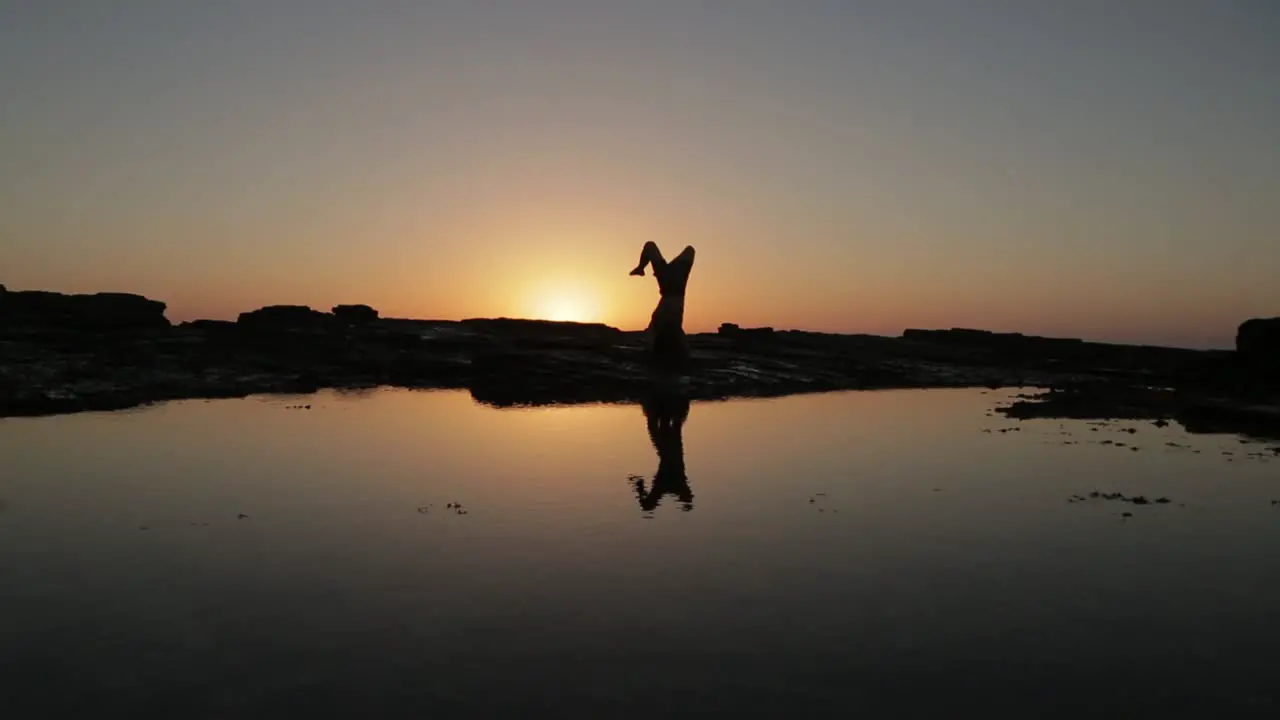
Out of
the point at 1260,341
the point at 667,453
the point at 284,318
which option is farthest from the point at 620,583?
the point at 284,318

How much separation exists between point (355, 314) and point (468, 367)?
28.8m

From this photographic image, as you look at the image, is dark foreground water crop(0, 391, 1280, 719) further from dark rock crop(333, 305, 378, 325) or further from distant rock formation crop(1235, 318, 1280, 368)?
dark rock crop(333, 305, 378, 325)

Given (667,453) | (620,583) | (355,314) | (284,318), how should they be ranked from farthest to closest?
(355,314), (284,318), (667,453), (620,583)

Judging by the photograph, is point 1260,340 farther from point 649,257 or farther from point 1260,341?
point 649,257

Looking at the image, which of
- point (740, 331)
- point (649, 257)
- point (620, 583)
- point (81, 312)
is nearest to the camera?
point (620, 583)

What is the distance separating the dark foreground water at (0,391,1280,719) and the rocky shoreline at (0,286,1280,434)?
17.1 m

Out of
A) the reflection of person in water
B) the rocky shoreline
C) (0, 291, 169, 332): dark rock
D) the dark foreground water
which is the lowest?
the dark foreground water

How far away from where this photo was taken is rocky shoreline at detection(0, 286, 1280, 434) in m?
41.8

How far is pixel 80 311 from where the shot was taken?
62.2 m

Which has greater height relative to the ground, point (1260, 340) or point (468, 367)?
point (1260, 340)

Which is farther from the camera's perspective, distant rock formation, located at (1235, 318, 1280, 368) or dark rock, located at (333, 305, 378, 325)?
dark rock, located at (333, 305, 378, 325)

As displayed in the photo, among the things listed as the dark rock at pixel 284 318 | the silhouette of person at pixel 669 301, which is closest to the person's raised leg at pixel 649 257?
the silhouette of person at pixel 669 301

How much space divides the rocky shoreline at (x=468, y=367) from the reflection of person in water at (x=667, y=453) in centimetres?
511

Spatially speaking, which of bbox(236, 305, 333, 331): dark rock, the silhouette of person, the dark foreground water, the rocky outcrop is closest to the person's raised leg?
the silhouette of person
